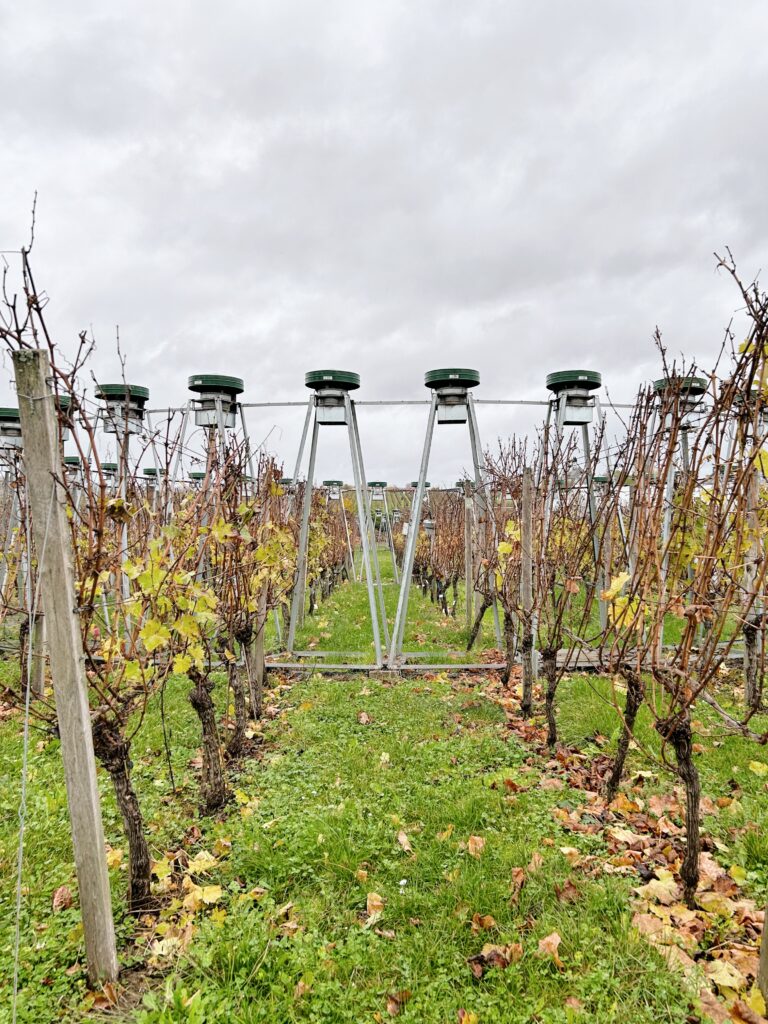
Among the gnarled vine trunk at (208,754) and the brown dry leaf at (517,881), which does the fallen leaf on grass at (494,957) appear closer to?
the brown dry leaf at (517,881)

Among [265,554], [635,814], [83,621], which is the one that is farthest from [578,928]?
[265,554]

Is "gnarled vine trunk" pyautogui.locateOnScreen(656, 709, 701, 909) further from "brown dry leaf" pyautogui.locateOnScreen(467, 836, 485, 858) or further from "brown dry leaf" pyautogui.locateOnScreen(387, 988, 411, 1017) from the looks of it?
"brown dry leaf" pyautogui.locateOnScreen(387, 988, 411, 1017)

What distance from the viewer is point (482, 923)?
2.25m

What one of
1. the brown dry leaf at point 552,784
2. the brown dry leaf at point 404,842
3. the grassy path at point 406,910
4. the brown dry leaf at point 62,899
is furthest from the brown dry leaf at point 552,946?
the brown dry leaf at point 62,899

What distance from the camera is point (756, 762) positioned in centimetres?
346

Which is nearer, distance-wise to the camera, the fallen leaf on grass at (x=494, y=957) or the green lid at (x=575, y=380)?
the fallen leaf on grass at (x=494, y=957)

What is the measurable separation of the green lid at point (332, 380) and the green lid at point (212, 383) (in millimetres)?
734

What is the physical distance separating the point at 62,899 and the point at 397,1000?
1605 mm

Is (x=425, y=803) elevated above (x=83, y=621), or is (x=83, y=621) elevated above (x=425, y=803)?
(x=83, y=621)

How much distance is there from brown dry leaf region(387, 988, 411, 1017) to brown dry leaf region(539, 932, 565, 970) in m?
0.52

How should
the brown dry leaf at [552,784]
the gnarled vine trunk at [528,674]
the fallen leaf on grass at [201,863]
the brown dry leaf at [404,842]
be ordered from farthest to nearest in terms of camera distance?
the gnarled vine trunk at [528,674]
the brown dry leaf at [552,784]
the brown dry leaf at [404,842]
the fallen leaf on grass at [201,863]

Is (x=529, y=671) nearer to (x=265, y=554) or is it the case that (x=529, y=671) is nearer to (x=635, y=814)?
(x=635, y=814)

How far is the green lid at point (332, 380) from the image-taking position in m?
5.59

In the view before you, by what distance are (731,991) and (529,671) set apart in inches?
110
